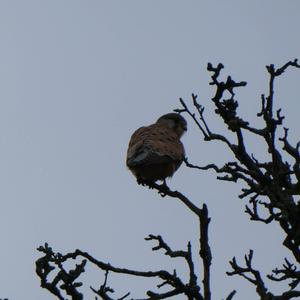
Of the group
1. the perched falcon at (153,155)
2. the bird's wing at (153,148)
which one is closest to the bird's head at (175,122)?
the bird's wing at (153,148)

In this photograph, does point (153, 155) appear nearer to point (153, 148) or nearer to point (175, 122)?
point (153, 148)

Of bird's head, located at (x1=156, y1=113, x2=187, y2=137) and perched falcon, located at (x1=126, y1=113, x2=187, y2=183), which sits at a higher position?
bird's head, located at (x1=156, y1=113, x2=187, y2=137)

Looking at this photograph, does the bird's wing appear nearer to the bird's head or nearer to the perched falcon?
the perched falcon

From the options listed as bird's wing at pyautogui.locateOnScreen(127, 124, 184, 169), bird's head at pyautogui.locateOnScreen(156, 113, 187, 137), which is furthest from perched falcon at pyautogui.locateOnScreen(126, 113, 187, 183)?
bird's head at pyautogui.locateOnScreen(156, 113, 187, 137)

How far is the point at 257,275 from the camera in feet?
10.3

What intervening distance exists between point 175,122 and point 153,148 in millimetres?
2011

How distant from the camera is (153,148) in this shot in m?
7.13

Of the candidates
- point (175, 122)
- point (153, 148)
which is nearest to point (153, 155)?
point (153, 148)

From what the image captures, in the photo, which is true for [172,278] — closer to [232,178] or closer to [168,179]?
[232,178]

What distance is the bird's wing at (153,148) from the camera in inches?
274

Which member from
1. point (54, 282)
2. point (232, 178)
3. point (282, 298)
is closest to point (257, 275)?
point (282, 298)

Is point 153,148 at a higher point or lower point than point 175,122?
lower

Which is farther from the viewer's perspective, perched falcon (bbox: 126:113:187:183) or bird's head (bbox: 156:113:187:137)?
bird's head (bbox: 156:113:187:137)

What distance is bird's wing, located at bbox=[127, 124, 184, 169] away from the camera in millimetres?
6961
